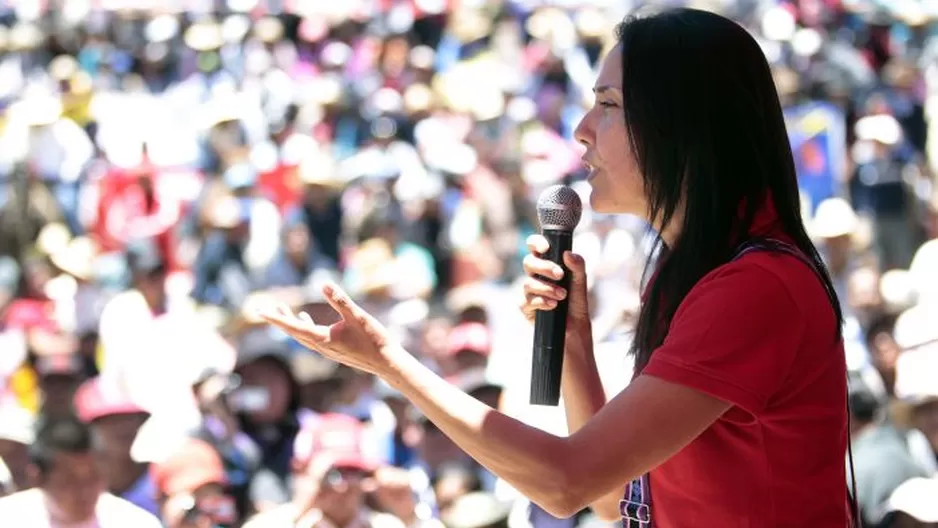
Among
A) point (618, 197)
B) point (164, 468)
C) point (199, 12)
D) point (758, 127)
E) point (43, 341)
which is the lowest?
point (199, 12)

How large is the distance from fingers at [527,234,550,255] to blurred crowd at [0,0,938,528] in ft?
3.20

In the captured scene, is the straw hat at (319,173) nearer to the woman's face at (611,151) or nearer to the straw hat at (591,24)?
the straw hat at (591,24)

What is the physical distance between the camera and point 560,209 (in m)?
2.25

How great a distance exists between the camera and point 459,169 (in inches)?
395

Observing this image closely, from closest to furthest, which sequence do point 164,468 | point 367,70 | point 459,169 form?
point 164,468
point 459,169
point 367,70

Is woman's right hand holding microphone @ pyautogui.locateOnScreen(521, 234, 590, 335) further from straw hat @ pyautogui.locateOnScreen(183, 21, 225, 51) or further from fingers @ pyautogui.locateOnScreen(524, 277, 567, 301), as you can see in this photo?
straw hat @ pyautogui.locateOnScreen(183, 21, 225, 51)

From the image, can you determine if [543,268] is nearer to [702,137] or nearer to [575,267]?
[575,267]

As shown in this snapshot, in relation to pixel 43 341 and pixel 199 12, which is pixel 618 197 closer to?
pixel 43 341

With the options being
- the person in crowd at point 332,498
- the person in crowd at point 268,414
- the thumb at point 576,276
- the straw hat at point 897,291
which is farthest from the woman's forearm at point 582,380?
the straw hat at point 897,291

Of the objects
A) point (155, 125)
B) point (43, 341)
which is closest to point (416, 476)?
point (43, 341)

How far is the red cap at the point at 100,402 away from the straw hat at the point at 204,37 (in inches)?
296

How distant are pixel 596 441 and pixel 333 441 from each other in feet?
12.4

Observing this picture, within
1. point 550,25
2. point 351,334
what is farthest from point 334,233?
point 351,334

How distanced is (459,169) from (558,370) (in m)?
7.99
